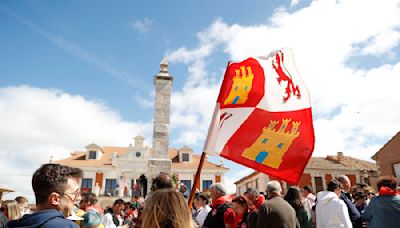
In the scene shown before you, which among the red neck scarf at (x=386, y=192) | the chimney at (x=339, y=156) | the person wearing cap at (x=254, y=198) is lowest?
the person wearing cap at (x=254, y=198)

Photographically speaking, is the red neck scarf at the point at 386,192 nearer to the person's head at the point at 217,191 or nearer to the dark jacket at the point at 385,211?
the dark jacket at the point at 385,211

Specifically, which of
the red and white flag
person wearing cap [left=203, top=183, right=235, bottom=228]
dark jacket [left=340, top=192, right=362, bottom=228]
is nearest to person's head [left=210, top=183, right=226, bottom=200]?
person wearing cap [left=203, top=183, right=235, bottom=228]

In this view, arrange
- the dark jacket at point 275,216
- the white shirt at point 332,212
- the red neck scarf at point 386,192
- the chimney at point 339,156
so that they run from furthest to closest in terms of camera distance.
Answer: the chimney at point 339,156 < the white shirt at point 332,212 < the red neck scarf at point 386,192 < the dark jacket at point 275,216

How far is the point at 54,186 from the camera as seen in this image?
1858mm

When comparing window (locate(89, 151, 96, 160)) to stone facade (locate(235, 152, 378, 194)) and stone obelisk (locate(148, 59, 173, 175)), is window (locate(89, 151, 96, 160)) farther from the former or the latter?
stone obelisk (locate(148, 59, 173, 175))

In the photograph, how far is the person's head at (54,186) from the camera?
6.00ft

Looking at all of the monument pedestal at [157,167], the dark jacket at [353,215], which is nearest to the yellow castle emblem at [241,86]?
the dark jacket at [353,215]

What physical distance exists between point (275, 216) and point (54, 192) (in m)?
2.90

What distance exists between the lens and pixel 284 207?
156 inches

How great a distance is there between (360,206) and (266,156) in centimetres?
420

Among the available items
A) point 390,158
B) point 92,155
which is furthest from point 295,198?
point 92,155

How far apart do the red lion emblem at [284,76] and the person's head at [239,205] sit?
1.77m

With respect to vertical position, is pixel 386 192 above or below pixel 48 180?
below

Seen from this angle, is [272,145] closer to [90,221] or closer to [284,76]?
[284,76]
